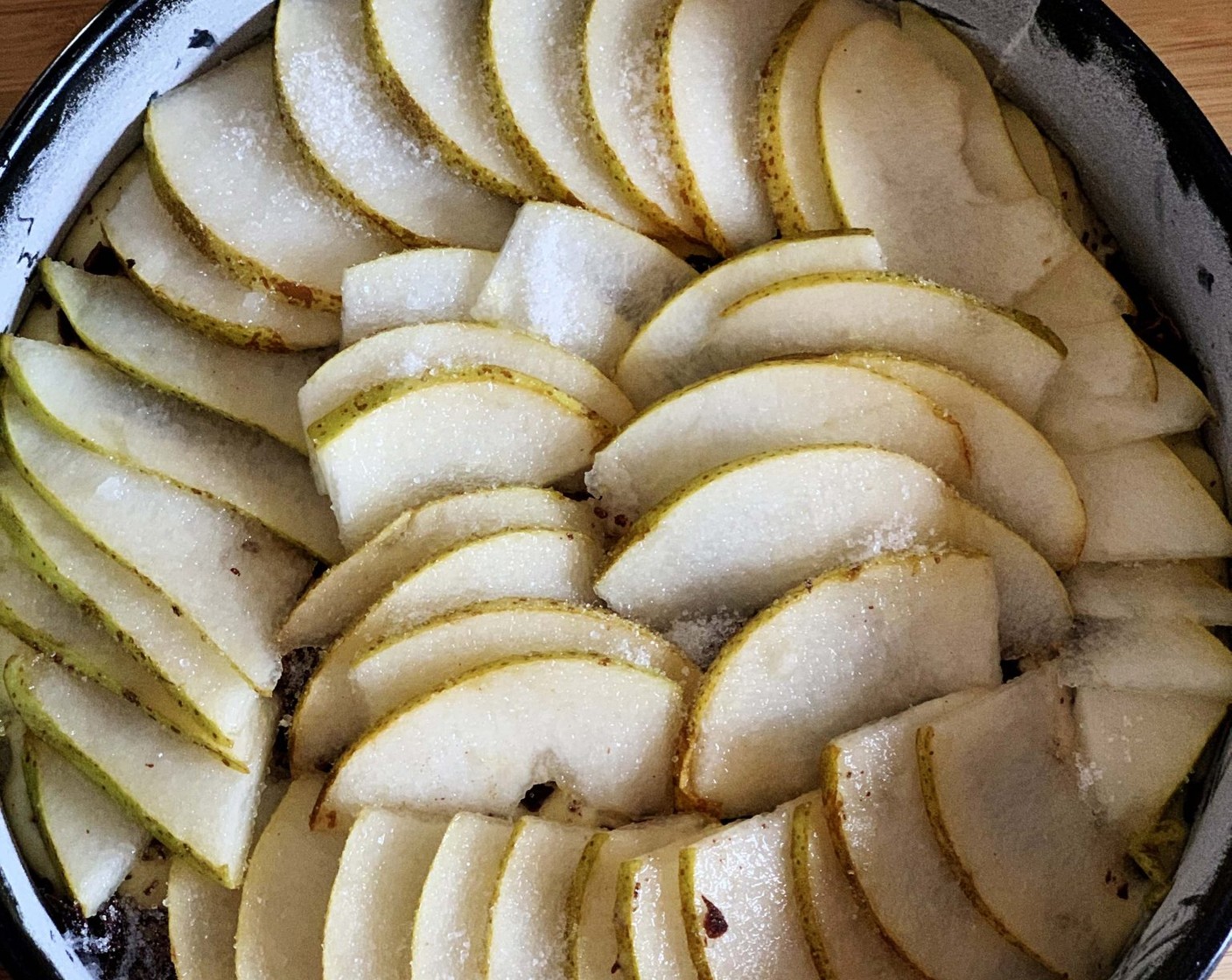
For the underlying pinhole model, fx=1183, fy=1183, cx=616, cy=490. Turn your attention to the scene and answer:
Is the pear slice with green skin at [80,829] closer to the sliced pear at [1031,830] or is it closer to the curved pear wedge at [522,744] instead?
the curved pear wedge at [522,744]

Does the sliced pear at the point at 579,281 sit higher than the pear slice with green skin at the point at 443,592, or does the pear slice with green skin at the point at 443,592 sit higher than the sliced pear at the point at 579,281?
the sliced pear at the point at 579,281

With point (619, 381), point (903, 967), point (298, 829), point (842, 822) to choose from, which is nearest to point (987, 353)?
point (619, 381)

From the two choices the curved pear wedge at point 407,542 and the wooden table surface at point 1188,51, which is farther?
the wooden table surface at point 1188,51

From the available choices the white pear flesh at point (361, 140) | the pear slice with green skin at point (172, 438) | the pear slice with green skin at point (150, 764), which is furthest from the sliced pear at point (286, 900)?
the white pear flesh at point (361, 140)

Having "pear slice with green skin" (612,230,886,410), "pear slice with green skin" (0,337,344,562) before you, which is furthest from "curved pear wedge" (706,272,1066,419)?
"pear slice with green skin" (0,337,344,562)

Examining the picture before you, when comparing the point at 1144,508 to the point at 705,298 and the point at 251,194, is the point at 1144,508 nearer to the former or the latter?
the point at 705,298

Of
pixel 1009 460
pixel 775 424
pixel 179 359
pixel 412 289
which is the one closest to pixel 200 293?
pixel 179 359
